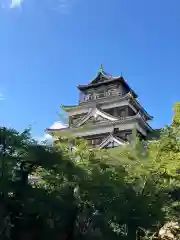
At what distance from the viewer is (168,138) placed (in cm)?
A: 951

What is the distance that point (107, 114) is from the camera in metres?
23.1

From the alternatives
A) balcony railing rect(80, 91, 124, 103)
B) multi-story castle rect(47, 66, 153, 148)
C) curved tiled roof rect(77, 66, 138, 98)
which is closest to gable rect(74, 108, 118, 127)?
multi-story castle rect(47, 66, 153, 148)

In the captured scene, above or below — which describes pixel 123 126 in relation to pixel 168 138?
above

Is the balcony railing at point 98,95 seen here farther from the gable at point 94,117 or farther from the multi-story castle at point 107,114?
the gable at point 94,117

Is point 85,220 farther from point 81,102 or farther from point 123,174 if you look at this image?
point 81,102

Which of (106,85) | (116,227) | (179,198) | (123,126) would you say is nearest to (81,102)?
(106,85)

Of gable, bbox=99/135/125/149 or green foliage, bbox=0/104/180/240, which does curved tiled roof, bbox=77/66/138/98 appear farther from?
green foliage, bbox=0/104/180/240

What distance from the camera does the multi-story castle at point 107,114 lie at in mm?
A: 21969

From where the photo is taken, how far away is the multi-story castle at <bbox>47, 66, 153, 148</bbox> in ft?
72.1

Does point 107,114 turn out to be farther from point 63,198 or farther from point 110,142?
point 63,198

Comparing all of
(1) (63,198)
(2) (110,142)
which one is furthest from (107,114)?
(1) (63,198)

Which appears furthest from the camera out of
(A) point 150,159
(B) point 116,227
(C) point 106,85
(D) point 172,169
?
(C) point 106,85

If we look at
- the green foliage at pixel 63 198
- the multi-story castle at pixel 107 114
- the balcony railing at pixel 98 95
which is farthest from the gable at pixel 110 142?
the green foliage at pixel 63 198

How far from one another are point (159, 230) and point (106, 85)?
16.9 m
